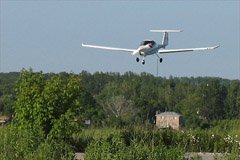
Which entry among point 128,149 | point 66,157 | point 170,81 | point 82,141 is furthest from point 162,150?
point 170,81

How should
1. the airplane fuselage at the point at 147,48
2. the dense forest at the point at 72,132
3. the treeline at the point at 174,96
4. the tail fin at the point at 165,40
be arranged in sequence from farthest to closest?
the treeline at the point at 174,96, the tail fin at the point at 165,40, the airplane fuselage at the point at 147,48, the dense forest at the point at 72,132

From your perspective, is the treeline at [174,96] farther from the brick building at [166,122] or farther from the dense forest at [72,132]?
the dense forest at [72,132]

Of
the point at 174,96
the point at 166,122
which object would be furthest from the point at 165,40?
the point at 174,96

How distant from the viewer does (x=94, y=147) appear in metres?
11.9

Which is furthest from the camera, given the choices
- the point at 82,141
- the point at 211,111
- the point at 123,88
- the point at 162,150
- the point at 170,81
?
the point at 170,81

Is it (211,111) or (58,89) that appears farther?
(211,111)

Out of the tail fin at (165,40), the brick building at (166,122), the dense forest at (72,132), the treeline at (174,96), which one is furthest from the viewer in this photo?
the treeline at (174,96)

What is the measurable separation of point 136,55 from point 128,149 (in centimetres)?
1064

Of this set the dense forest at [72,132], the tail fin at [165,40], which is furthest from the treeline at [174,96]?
the tail fin at [165,40]

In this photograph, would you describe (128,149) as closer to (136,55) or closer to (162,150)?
(162,150)

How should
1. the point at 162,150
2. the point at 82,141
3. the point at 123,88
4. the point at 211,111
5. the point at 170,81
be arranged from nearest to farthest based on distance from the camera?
the point at 162,150 < the point at 82,141 < the point at 211,111 < the point at 123,88 < the point at 170,81

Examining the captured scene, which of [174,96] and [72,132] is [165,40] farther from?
[174,96]

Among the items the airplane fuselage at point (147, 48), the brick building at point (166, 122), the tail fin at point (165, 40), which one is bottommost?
the brick building at point (166, 122)

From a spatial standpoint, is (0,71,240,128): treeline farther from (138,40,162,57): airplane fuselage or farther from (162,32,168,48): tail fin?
(138,40,162,57): airplane fuselage
